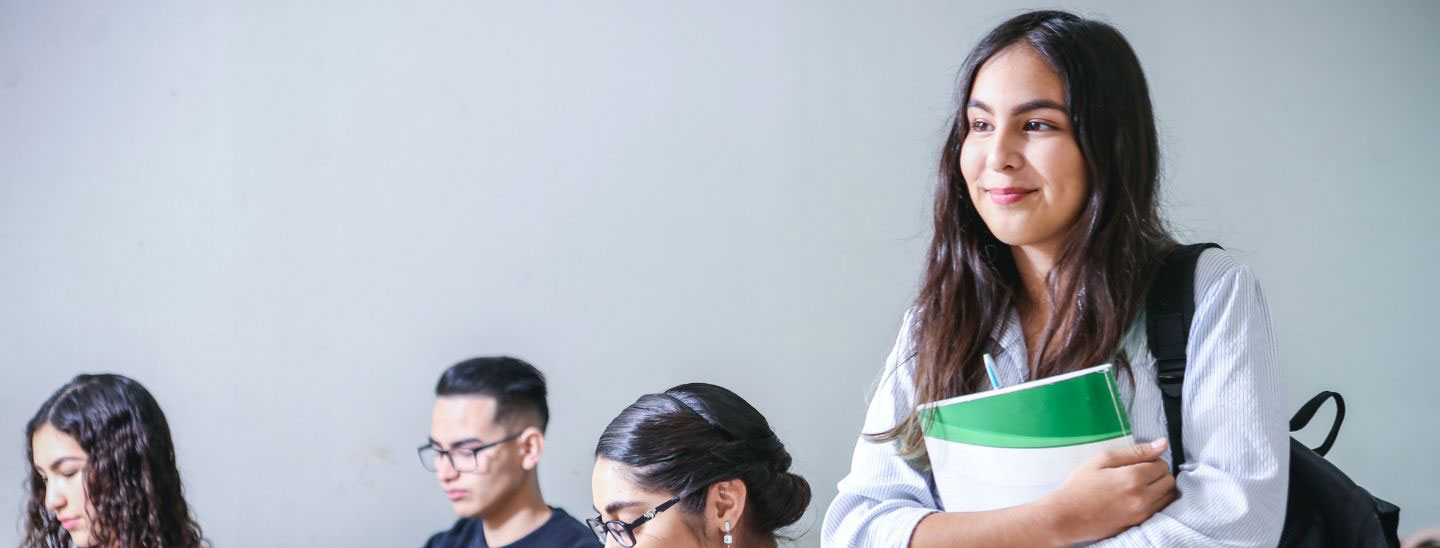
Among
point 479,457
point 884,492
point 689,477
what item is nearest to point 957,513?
point 884,492

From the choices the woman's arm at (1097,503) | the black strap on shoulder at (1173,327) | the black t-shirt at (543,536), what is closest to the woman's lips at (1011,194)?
the black strap on shoulder at (1173,327)

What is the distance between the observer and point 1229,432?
1.31m

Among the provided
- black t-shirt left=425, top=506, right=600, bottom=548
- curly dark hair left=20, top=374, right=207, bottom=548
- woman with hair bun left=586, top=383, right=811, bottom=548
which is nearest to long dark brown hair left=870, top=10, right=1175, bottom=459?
woman with hair bun left=586, top=383, right=811, bottom=548

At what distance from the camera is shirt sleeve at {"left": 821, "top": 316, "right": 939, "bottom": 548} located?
4.78 ft

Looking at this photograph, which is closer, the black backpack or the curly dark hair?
the black backpack

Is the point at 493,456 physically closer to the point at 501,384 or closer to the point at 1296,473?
the point at 501,384

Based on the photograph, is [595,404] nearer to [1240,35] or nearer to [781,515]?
[781,515]

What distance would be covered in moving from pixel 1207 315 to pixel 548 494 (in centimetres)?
239

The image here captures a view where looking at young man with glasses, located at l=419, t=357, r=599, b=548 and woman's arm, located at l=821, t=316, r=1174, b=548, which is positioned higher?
woman's arm, located at l=821, t=316, r=1174, b=548

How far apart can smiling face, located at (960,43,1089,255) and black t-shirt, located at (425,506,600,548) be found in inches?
74.5

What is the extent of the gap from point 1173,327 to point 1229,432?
0.47 ft

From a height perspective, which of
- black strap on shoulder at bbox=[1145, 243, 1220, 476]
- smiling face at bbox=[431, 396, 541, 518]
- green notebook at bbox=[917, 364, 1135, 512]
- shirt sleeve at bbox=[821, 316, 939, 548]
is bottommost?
smiling face at bbox=[431, 396, 541, 518]

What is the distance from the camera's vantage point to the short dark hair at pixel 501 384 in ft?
11.0

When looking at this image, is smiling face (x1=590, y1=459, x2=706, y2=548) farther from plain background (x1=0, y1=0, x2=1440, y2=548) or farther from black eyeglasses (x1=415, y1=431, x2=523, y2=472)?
plain background (x1=0, y1=0, x2=1440, y2=548)
